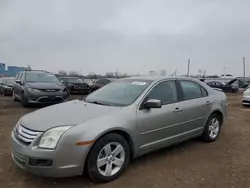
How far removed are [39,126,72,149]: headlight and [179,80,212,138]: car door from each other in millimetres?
2331

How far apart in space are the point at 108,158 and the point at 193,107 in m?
2.19

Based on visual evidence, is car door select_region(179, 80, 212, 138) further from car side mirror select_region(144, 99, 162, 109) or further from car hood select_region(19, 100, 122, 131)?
car hood select_region(19, 100, 122, 131)

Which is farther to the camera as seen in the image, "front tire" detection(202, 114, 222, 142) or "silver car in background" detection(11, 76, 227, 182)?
"front tire" detection(202, 114, 222, 142)

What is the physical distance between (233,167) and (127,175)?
1774 mm

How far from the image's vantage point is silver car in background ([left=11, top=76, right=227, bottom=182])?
10.8 feet

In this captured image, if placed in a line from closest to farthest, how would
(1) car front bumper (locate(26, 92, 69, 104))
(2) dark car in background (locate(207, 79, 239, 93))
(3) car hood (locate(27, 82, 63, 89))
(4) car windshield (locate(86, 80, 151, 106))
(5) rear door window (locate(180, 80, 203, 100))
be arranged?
(4) car windshield (locate(86, 80, 151, 106)) < (5) rear door window (locate(180, 80, 203, 100)) < (1) car front bumper (locate(26, 92, 69, 104)) < (3) car hood (locate(27, 82, 63, 89)) < (2) dark car in background (locate(207, 79, 239, 93))

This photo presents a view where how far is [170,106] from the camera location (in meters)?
4.63

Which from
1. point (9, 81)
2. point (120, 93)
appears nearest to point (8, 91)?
point (9, 81)

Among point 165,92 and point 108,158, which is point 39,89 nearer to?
point 165,92

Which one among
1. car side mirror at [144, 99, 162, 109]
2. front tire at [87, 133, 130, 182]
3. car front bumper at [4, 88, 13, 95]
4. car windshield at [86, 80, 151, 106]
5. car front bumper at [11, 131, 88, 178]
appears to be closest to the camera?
car front bumper at [11, 131, 88, 178]

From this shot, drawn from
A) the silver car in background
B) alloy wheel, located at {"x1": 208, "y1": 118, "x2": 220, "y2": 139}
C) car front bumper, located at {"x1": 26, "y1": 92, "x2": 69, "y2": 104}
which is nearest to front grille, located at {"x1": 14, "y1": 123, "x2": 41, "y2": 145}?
the silver car in background

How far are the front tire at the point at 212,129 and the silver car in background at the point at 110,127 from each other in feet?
0.24

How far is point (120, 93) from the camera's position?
182 inches

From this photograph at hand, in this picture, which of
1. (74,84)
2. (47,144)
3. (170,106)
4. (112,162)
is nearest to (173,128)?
(170,106)
